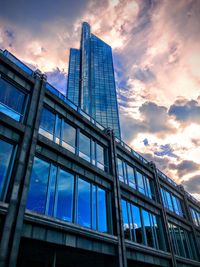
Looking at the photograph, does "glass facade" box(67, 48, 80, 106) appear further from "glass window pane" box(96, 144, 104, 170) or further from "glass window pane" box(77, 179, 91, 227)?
"glass window pane" box(77, 179, 91, 227)

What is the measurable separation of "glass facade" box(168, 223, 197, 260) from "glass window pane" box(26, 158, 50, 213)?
17.5 metres

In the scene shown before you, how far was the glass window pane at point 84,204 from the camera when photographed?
14500 mm

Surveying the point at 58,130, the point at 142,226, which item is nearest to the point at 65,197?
the point at 58,130

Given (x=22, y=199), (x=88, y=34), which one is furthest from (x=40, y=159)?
(x=88, y=34)

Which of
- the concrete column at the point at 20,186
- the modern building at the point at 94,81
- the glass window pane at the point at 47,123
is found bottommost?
the concrete column at the point at 20,186

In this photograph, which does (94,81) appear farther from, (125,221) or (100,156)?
(125,221)

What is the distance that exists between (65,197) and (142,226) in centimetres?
960

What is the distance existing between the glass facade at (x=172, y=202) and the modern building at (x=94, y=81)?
97.6 metres

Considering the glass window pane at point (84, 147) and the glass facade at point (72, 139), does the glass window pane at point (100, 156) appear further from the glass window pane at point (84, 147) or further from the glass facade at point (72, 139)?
the glass window pane at point (84, 147)

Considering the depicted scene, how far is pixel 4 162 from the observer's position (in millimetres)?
11406

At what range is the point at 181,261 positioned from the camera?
910 inches

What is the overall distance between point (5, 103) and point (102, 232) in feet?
33.5

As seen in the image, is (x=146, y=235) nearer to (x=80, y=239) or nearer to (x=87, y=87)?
(x=80, y=239)

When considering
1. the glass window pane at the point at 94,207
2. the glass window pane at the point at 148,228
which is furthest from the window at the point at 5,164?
the glass window pane at the point at 148,228
